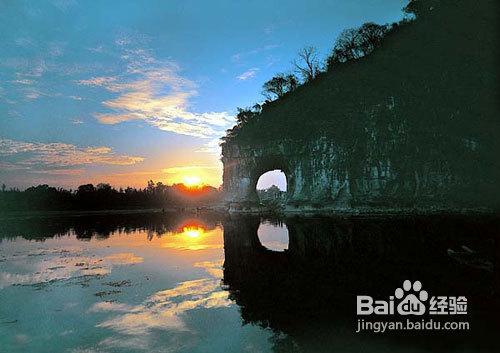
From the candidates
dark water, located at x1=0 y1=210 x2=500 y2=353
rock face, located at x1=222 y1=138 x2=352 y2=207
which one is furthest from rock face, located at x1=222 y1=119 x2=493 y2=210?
dark water, located at x1=0 y1=210 x2=500 y2=353

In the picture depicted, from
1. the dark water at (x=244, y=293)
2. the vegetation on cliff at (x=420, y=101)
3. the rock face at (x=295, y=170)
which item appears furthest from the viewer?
the rock face at (x=295, y=170)

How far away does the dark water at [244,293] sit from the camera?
10297 millimetres

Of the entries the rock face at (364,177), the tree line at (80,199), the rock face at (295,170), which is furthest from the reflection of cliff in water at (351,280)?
the tree line at (80,199)

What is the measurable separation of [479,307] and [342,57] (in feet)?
249

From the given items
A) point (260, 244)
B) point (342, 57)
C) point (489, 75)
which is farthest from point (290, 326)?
point (342, 57)

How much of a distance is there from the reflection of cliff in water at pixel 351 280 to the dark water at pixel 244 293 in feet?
0.19

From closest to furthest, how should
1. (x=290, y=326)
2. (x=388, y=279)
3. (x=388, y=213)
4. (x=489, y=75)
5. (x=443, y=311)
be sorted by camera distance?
(x=290, y=326)
(x=443, y=311)
(x=388, y=279)
(x=388, y=213)
(x=489, y=75)

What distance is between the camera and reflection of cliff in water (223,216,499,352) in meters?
10.3

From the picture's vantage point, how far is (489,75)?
59.8 m

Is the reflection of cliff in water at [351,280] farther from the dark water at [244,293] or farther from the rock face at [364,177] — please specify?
the rock face at [364,177]

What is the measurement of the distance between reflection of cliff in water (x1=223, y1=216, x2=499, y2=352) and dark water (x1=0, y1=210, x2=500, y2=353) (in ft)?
0.19

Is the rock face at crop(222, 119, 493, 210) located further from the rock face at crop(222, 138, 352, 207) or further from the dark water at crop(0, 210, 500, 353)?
the dark water at crop(0, 210, 500, 353)

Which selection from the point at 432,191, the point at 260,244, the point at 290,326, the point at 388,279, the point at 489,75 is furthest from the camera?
the point at 489,75

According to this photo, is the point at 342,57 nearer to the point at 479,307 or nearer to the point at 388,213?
the point at 388,213
